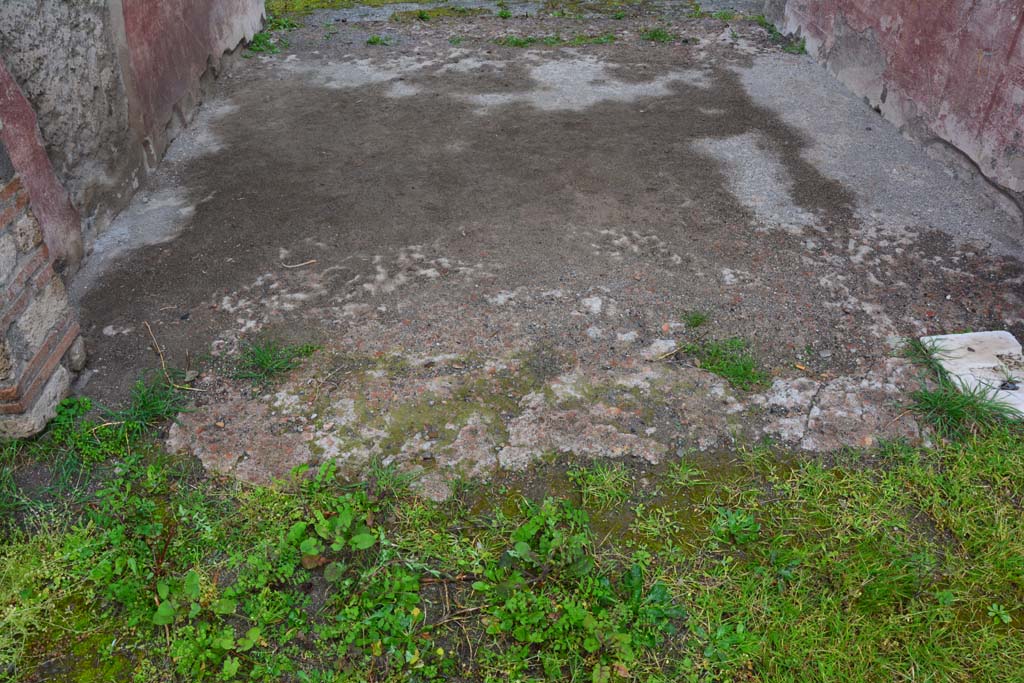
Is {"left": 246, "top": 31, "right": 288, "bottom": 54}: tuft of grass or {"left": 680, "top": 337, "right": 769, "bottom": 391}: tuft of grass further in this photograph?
{"left": 246, "top": 31, "right": 288, "bottom": 54}: tuft of grass

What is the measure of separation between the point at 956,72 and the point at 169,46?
465cm

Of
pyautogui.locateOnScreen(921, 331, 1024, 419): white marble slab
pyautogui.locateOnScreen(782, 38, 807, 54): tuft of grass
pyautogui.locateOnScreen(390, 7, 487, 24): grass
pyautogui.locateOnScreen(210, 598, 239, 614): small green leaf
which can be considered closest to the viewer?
pyautogui.locateOnScreen(210, 598, 239, 614): small green leaf

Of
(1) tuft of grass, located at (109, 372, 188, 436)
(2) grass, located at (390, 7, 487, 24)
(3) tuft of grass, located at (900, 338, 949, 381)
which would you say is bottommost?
(1) tuft of grass, located at (109, 372, 188, 436)

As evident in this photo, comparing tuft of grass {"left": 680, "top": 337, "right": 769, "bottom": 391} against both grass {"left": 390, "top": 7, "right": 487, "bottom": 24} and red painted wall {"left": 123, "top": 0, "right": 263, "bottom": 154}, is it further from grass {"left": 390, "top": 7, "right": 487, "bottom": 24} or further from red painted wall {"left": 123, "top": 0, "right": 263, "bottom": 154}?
grass {"left": 390, "top": 7, "right": 487, "bottom": 24}

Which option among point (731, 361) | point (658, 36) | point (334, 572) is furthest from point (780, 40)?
point (334, 572)

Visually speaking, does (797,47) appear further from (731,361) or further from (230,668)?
(230,668)

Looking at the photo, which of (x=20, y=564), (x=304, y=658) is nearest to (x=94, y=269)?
(x=20, y=564)

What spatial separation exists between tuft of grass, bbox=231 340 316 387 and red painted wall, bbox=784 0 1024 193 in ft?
11.5

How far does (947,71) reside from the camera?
13.5 ft

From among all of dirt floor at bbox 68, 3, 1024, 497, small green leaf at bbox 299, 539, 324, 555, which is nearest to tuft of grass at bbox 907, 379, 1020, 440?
dirt floor at bbox 68, 3, 1024, 497

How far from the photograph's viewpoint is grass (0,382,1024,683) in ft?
6.00

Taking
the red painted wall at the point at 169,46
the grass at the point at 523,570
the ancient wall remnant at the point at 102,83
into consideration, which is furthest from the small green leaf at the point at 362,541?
the red painted wall at the point at 169,46

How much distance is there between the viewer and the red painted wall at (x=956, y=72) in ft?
12.0

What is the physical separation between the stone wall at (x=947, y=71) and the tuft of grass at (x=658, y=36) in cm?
139
